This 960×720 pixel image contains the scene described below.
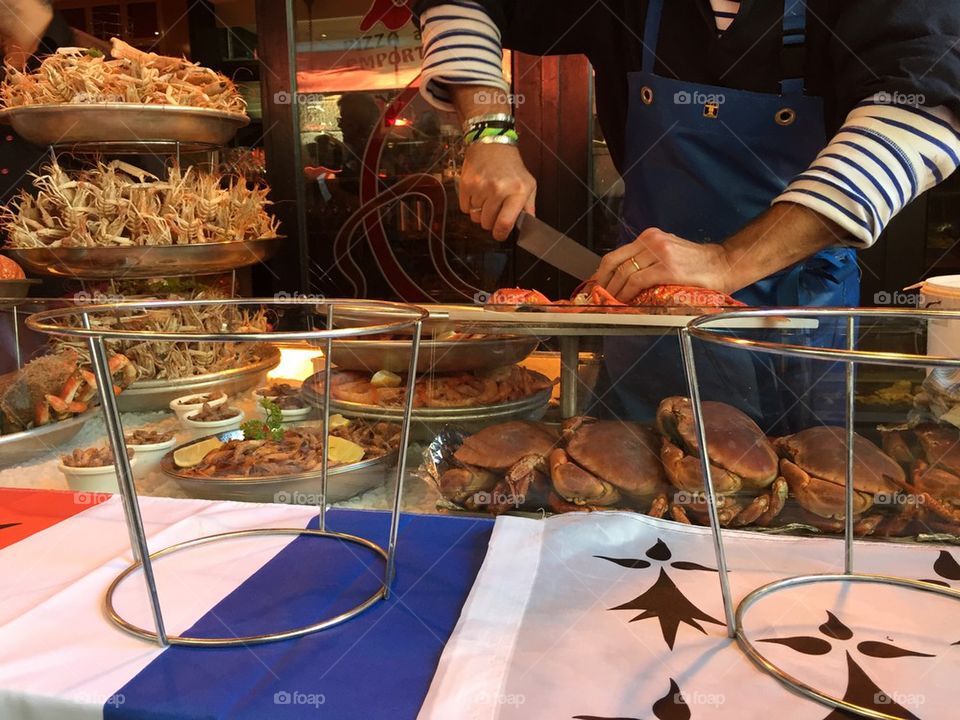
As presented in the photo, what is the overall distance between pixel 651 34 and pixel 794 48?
0.25 metres

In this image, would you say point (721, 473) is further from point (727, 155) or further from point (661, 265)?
point (727, 155)

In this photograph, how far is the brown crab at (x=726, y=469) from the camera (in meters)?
0.57

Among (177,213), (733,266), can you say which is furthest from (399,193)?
(733,266)

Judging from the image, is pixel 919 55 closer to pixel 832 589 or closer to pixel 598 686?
pixel 832 589

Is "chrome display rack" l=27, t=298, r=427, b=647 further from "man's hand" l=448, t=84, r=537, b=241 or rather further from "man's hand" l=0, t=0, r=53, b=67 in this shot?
"man's hand" l=0, t=0, r=53, b=67

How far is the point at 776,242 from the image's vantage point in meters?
1.08

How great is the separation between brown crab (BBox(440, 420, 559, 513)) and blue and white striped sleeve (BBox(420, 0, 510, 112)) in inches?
35.2

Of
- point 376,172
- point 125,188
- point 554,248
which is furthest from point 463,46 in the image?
point 376,172

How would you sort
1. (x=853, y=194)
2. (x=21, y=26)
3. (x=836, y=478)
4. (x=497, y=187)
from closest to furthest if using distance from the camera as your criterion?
(x=836, y=478)
(x=853, y=194)
(x=497, y=187)
(x=21, y=26)

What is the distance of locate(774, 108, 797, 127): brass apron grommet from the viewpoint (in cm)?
124

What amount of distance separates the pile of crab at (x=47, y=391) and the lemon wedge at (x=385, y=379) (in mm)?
305

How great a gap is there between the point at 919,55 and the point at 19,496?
1119 millimetres

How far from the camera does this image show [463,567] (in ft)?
1.59

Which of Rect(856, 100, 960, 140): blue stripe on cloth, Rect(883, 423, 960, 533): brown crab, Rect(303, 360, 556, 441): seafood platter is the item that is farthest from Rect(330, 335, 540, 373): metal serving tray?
Rect(856, 100, 960, 140): blue stripe on cloth
